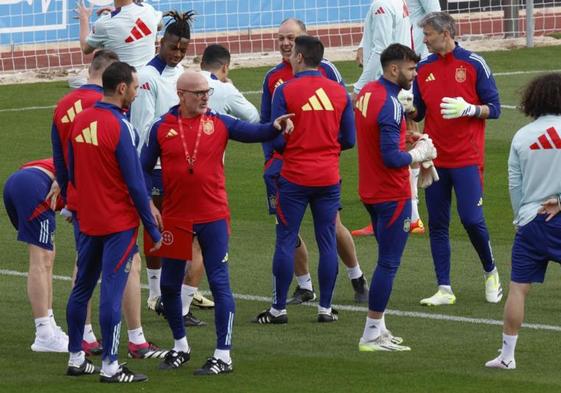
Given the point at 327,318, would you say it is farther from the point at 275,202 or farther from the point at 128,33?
the point at 128,33

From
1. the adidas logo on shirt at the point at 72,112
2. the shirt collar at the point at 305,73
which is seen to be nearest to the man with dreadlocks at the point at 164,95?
the shirt collar at the point at 305,73

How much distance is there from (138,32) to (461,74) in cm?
267

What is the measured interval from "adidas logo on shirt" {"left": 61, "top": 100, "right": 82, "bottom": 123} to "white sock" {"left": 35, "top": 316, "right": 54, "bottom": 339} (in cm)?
143

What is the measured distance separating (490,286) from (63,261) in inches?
158

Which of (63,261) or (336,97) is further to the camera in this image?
(63,261)

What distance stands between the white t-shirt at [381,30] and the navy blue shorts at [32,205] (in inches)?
227

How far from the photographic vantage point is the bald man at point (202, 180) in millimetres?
9641

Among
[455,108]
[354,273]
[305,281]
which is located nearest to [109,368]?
[305,281]

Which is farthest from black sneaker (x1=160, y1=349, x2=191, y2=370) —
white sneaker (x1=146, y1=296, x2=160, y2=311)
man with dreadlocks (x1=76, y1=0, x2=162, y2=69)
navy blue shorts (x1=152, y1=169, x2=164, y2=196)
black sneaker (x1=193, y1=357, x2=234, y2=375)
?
man with dreadlocks (x1=76, y1=0, x2=162, y2=69)

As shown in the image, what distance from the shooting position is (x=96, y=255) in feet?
31.3

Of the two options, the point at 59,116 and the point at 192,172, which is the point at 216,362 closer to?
the point at 192,172

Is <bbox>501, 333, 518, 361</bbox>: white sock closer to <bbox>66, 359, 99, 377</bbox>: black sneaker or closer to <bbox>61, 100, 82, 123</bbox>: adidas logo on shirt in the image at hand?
<bbox>66, 359, 99, 377</bbox>: black sneaker

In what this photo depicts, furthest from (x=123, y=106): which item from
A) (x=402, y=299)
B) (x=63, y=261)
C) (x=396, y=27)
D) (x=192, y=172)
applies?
(x=396, y=27)

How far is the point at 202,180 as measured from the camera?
31.8ft
